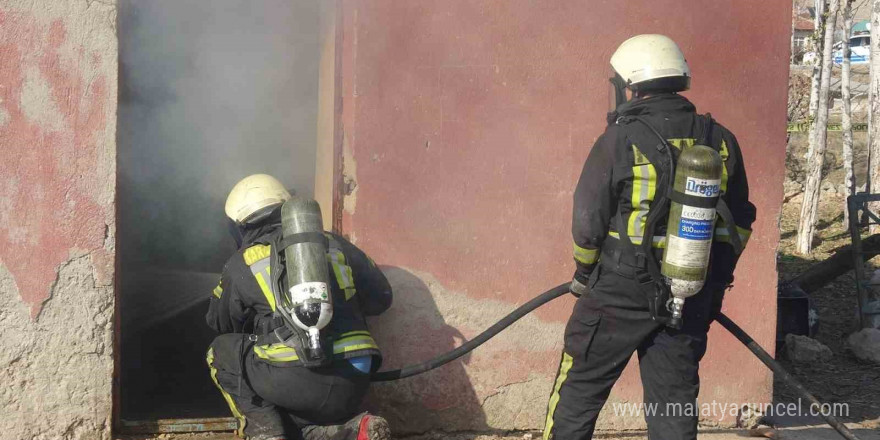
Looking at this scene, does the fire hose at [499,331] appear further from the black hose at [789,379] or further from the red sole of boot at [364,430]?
the red sole of boot at [364,430]

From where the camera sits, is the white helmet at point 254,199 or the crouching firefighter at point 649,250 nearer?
the crouching firefighter at point 649,250

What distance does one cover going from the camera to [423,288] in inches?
171

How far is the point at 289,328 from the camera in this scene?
3.52 metres

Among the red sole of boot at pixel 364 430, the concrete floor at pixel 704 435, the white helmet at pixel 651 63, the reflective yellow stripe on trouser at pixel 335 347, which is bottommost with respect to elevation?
the concrete floor at pixel 704 435

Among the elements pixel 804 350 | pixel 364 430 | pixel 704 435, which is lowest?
pixel 804 350

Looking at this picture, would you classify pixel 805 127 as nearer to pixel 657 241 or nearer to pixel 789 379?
pixel 789 379

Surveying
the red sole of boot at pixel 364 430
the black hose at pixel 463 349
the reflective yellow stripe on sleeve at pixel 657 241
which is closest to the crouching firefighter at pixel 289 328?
the red sole of boot at pixel 364 430

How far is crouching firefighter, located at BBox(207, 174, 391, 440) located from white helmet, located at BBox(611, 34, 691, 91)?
55.9 inches

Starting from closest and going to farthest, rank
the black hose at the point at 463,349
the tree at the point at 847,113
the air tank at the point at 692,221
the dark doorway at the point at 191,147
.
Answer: the air tank at the point at 692,221 → the black hose at the point at 463,349 → the dark doorway at the point at 191,147 → the tree at the point at 847,113

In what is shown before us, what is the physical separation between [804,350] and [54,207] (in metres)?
5.37

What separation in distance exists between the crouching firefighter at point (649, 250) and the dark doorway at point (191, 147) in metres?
2.43

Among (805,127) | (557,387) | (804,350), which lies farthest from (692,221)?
(805,127)

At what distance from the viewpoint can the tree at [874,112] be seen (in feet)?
31.1

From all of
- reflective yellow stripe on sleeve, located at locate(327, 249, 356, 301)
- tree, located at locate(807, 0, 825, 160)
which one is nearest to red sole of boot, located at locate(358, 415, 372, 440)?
reflective yellow stripe on sleeve, located at locate(327, 249, 356, 301)
